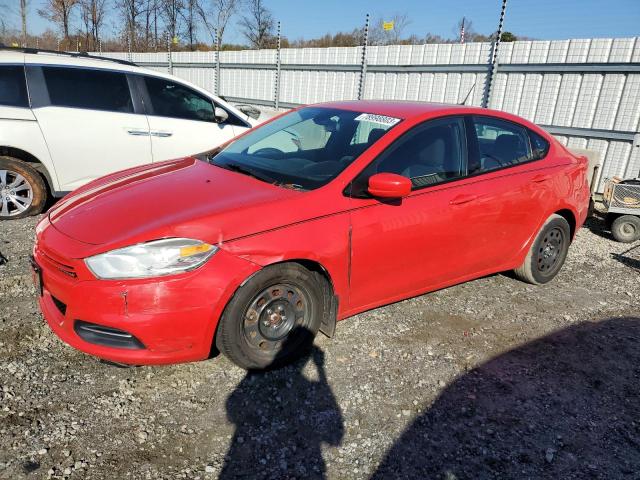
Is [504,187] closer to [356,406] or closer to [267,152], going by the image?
[267,152]

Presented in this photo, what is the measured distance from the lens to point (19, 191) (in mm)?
5445

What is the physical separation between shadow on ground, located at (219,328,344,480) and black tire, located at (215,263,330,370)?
117 millimetres

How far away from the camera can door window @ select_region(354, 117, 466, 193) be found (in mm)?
3189

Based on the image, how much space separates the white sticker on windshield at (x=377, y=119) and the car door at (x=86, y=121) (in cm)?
343

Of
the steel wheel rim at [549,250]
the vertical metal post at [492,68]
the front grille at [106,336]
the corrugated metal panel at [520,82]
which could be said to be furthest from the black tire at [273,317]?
the vertical metal post at [492,68]

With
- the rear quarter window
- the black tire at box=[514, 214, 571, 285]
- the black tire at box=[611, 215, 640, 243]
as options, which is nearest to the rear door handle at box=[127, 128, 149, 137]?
the rear quarter window

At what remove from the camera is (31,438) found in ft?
7.65

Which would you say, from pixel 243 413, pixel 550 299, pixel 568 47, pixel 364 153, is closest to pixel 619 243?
pixel 550 299

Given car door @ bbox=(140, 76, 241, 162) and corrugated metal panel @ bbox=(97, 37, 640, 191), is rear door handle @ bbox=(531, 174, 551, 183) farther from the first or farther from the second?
car door @ bbox=(140, 76, 241, 162)

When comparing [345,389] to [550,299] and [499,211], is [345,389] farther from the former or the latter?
[550,299]

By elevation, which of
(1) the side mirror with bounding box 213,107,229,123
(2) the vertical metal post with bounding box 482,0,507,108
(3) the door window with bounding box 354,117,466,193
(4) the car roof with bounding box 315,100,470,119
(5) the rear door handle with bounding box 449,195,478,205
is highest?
(2) the vertical metal post with bounding box 482,0,507,108

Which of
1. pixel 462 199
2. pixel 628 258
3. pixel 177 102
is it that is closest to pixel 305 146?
pixel 462 199

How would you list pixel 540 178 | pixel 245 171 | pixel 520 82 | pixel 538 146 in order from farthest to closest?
pixel 520 82, pixel 538 146, pixel 540 178, pixel 245 171

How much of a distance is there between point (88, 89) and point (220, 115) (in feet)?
5.22
